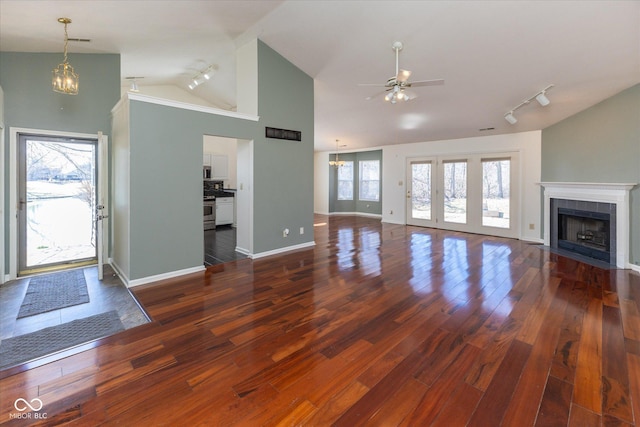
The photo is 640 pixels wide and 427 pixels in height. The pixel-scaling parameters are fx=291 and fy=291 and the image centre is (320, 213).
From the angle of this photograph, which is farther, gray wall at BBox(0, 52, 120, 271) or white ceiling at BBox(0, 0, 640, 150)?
gray wall at BBox(0, 52, 120, 271)

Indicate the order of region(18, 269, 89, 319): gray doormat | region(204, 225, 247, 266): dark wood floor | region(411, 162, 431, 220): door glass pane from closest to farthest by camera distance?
region(18, 269, 89, 319): gray doormat, region(204, 225, 247, 266): dark wood floor, region(411, 162, 431, 220): door glass pane

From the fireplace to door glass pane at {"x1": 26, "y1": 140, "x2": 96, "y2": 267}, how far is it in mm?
8232

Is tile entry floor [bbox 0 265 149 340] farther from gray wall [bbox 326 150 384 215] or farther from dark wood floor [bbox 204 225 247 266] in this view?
gray wall [bbox 326 150 384 215]

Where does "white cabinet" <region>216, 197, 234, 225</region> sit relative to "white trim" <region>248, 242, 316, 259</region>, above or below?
above

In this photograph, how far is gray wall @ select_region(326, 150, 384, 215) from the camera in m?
10.9

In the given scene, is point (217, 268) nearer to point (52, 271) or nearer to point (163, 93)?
point (52, 271)

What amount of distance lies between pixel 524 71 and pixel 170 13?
4.74m

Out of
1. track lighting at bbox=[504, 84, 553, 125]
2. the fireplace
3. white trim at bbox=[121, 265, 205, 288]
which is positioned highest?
track lighting at bbox=[504, 84, 553, 125]

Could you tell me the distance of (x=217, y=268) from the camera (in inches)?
167

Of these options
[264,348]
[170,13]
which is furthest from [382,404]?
[170,13]

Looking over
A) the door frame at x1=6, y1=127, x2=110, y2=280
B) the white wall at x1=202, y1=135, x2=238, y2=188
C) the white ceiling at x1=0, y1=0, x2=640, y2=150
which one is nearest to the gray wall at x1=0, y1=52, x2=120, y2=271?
the door frame at x1=6, y1=127, x2=110, y2=280

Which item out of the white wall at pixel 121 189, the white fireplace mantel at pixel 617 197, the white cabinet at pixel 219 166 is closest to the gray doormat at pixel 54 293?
the white wall at pixel 121 189

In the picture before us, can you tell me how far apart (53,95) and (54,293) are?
106 inches

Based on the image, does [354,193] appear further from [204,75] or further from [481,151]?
[204,75]
